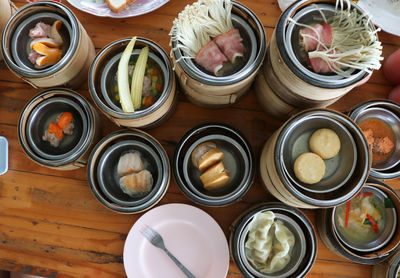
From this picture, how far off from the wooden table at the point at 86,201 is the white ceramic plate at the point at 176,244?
0.13 m

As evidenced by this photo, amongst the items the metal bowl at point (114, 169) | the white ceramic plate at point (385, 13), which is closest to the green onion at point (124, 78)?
the metal bowl at point (114, 169)

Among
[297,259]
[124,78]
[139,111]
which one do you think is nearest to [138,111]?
[139,111]

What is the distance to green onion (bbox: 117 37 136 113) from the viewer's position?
1521 mm

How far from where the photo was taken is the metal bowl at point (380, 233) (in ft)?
5.21

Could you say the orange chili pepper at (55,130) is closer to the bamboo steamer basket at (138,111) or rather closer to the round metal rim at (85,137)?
the round metal rim at (85,137)

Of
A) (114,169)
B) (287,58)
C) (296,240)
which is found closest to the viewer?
(287,58)

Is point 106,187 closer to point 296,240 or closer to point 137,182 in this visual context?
point 137,182

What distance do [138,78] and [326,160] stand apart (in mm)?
1033

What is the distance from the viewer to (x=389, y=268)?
1.53m

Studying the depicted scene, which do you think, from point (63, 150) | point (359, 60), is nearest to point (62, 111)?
point (63, 150)

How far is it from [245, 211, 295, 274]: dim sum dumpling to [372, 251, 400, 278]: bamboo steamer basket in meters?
0.49

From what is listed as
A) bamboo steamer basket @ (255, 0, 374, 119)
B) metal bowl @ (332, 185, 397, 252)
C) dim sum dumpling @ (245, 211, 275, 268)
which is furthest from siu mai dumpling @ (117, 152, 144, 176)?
metal bowl @ (332, 185, 397, 252)

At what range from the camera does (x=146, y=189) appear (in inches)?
63.9

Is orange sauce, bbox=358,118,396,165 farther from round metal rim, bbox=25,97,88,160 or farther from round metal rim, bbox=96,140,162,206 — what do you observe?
round metal rim, bbox=25,97,88,160
